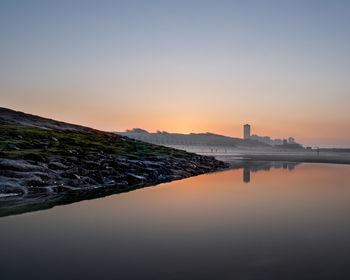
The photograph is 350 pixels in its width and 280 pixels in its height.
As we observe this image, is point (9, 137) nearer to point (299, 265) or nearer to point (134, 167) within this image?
point (134, 167)

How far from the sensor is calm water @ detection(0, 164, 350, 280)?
19.6ft

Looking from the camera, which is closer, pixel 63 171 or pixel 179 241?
pixel 179 241

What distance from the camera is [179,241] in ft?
25.9

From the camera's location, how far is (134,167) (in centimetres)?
2556

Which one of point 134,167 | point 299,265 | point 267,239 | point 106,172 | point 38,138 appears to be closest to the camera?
point 299,265

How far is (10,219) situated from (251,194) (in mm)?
12131

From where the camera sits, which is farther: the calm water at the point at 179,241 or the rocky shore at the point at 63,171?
the rocky shore at the point at 63,171

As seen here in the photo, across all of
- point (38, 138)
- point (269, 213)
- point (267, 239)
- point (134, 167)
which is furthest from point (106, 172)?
point (267, 239)

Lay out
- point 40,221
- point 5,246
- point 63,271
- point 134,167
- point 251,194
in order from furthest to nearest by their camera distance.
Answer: point 134,167, point 251,194, point 40,221, point 5,246, point 63,271

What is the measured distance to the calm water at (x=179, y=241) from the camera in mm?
5969

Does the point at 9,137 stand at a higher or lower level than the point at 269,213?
higher

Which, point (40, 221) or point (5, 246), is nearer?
point (5, 246)

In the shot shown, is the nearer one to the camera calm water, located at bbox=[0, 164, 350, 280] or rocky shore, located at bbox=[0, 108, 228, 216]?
calm water, located at bbox=[0, 164, 350, 280]

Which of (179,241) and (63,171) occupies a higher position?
(63,171)
